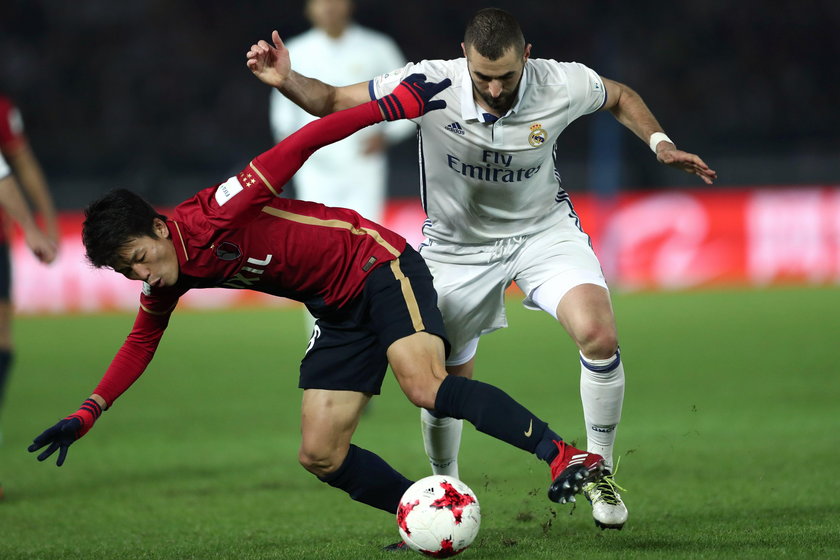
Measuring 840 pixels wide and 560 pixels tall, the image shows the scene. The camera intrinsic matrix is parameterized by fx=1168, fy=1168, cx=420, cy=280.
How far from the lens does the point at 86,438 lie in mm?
7516

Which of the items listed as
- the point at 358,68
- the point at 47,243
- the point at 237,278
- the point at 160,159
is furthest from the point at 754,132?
the point at 237,278

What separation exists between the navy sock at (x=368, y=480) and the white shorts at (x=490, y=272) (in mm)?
776

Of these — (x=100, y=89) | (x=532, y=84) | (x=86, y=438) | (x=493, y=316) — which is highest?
(x=100, y=89)

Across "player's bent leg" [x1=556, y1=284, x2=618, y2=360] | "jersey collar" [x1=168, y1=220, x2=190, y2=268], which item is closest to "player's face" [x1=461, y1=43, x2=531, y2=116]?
"player's bent leg" [x1=556, y1=284, x2=618, y2=360]

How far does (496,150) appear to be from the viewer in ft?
15.2

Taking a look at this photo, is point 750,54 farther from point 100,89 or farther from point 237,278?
point 237,278

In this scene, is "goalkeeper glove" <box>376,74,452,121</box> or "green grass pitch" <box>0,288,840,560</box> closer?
"goalkeeper glove" <box>376,74,452,121</box>

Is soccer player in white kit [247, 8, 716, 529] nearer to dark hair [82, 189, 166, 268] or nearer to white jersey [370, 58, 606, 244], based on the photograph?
white jersey [370, 58, 606, 244]

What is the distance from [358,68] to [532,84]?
3.28 meters

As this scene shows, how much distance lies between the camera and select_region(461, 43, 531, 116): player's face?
4340mm

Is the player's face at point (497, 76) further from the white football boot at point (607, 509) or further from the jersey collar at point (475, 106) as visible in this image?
the white football boot at point (607, 509)

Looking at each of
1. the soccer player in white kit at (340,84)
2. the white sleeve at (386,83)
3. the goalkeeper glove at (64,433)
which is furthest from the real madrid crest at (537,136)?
the soccer player in white kit at (340,84)

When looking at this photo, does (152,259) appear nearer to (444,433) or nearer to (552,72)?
(444,433)

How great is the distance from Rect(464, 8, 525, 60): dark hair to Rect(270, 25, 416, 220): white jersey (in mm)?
3253
